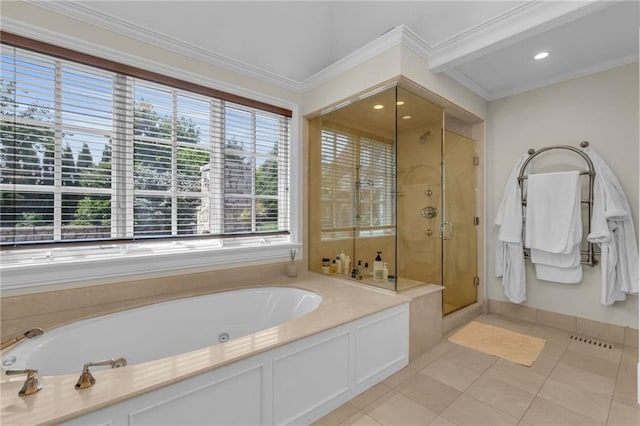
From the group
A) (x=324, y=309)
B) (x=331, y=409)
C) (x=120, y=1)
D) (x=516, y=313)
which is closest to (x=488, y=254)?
(x=516, y=313)

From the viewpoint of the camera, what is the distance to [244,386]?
132cm

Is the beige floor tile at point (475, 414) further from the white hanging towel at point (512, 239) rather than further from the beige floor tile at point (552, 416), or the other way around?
the white hanging towel at point (512, 239)

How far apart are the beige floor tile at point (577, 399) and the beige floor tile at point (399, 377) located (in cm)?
77

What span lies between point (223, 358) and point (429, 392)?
1349mm

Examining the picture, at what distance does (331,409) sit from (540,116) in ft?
10.6

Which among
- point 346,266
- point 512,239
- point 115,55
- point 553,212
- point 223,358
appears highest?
point 115,55

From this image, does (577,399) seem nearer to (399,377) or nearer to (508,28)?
(399,377)

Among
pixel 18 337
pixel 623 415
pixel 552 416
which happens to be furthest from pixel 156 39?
pixel 623 415

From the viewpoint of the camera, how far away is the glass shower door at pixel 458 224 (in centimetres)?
286

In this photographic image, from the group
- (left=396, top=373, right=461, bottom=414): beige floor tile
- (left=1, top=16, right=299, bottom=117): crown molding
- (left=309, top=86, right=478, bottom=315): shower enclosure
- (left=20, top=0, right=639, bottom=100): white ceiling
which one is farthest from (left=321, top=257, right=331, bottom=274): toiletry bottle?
(left=20, top=0, right=639, bottom=100): white ceiling

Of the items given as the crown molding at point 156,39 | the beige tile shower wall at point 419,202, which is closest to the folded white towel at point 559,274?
the beige tile shower wall at point 419,202

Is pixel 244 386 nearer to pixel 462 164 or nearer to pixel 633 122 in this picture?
pixel 462 164

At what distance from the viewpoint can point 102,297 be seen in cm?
189

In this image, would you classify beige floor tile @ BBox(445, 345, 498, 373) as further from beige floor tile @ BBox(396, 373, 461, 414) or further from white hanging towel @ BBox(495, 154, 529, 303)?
white hanging towel @ BBox(495, 154, 529, 303)
